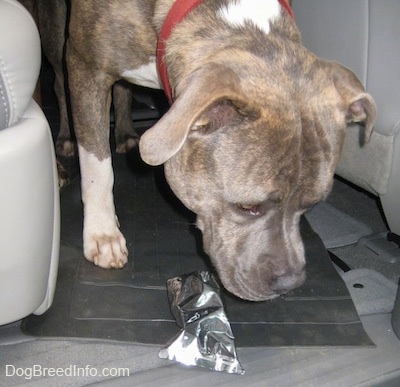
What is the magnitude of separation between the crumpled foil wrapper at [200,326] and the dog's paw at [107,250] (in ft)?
0.70

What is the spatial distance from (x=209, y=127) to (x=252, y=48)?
0.84 ft

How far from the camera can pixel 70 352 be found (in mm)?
1844

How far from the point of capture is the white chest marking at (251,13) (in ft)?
5.97

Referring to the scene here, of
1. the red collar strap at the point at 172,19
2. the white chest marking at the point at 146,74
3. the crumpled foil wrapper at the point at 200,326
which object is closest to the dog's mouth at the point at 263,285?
the crumpled foil wrapper at the point at 200,326

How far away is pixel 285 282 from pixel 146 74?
86cm

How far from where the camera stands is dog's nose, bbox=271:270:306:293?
5.80ft

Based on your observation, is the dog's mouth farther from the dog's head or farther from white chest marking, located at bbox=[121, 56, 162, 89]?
white chest marking, located at bbox=[121, 56, 162, 89]

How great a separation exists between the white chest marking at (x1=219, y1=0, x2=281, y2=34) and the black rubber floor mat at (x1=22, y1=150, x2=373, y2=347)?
0.86m

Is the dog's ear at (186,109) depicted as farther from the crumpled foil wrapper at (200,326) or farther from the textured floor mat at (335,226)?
the textured floor mat at (335,226)

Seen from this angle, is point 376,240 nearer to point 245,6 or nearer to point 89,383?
point 245,6

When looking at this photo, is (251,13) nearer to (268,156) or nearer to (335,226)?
(268,156)

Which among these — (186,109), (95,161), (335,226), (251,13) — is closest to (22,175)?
(186,109)

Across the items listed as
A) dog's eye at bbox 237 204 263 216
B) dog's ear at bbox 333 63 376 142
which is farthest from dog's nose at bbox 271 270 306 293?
dog's ear at bbox 333 63 376 142

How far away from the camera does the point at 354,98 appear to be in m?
1.79
